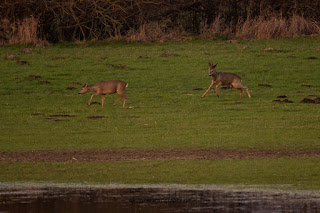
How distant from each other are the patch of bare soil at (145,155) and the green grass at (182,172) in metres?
0.48

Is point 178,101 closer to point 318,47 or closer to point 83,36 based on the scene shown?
point 318,47

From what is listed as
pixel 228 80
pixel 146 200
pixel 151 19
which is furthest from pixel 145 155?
pixel 151 19

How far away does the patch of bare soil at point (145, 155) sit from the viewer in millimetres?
13281

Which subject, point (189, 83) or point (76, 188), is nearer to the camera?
point (76, 188)

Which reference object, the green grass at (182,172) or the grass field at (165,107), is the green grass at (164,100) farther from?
the green grass at (182,172)

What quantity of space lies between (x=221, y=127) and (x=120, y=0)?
57.6 ft

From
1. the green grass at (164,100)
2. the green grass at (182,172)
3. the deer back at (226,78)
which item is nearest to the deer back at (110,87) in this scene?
the green grass at (164,100)

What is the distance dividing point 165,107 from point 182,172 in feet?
28.8

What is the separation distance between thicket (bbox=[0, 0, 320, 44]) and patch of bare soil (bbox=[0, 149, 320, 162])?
59.6 ft

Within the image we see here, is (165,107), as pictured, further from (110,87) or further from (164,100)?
(110,87)

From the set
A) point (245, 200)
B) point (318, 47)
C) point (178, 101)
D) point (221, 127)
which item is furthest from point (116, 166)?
point (318, 47)

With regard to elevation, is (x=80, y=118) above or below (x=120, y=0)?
below

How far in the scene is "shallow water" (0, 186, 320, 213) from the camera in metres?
9.28

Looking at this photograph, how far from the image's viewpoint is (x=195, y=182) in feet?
36.5
